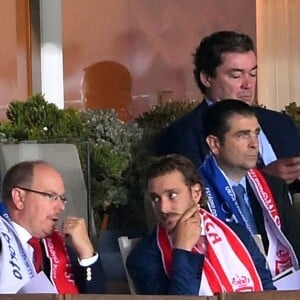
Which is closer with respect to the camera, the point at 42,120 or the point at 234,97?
the point at 234,97

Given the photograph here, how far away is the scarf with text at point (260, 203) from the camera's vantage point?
466cm

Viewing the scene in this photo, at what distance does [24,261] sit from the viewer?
Result: 4.14 metres

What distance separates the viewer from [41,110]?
603cm

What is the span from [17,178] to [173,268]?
667 millimetres

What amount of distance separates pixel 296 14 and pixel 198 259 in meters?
5.14

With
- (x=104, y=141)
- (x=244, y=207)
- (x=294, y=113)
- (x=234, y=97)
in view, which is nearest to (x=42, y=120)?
(x=104, y=141)

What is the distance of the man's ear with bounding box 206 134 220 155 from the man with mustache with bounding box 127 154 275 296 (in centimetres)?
32

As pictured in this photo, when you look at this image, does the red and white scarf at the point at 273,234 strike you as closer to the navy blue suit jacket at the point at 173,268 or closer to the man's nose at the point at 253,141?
the man's nose at the point at 253,141

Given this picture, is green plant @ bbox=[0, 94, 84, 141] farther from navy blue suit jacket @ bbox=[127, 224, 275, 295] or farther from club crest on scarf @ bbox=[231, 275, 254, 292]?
club crest on scarf @ bbox=[231, 275, 254, 292]

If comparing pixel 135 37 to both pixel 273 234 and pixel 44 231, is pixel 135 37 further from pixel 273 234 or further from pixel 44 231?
pixel 44 231

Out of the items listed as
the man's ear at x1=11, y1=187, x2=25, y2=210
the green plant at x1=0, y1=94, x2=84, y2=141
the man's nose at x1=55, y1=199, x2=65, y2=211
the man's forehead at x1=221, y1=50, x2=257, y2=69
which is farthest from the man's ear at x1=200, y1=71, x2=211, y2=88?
the man's ear at x1=11, y1=187, x2=25, y2=210

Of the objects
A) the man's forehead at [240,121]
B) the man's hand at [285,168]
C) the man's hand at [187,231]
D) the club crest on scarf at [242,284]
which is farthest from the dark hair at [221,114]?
the club crest on scarf at [242,284]

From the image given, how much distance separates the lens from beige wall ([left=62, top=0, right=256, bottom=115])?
27.0ft

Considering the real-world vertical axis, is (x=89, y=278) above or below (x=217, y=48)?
below
